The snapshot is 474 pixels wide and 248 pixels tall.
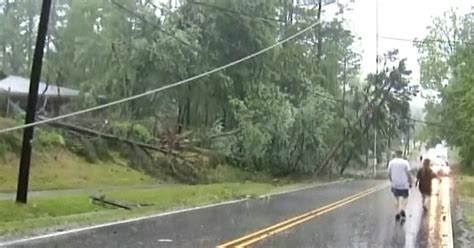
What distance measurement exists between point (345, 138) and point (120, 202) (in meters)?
42.2

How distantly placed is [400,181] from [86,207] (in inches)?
363

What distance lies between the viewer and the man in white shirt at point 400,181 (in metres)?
19.4

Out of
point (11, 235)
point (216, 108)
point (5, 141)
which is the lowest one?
point (11, 235)

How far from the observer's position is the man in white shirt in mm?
19375

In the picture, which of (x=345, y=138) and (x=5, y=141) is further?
(x=345, y=138)

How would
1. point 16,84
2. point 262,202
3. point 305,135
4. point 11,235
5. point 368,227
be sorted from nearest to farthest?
point 11,235, point 368,227, point 262,202, point 305,135, point 16,84

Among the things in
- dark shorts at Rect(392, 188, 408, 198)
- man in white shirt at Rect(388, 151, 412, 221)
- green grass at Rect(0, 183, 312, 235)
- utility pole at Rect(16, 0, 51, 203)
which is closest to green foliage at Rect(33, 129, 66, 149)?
green grass at Rect(0, 183, 312, 235)

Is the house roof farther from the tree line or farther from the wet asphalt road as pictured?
the wet asphalt road

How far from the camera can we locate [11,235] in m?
14.4

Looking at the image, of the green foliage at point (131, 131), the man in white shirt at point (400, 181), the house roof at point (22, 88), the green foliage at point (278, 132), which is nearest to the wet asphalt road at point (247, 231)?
the man in white shirt at point (400, 181)

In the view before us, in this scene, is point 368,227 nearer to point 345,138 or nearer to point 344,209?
point 344,209

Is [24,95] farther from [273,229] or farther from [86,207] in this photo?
[273,229]

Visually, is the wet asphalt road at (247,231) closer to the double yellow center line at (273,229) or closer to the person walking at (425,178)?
the double yellow center line at (273,229)

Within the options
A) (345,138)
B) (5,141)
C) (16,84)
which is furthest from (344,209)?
(345,138)
